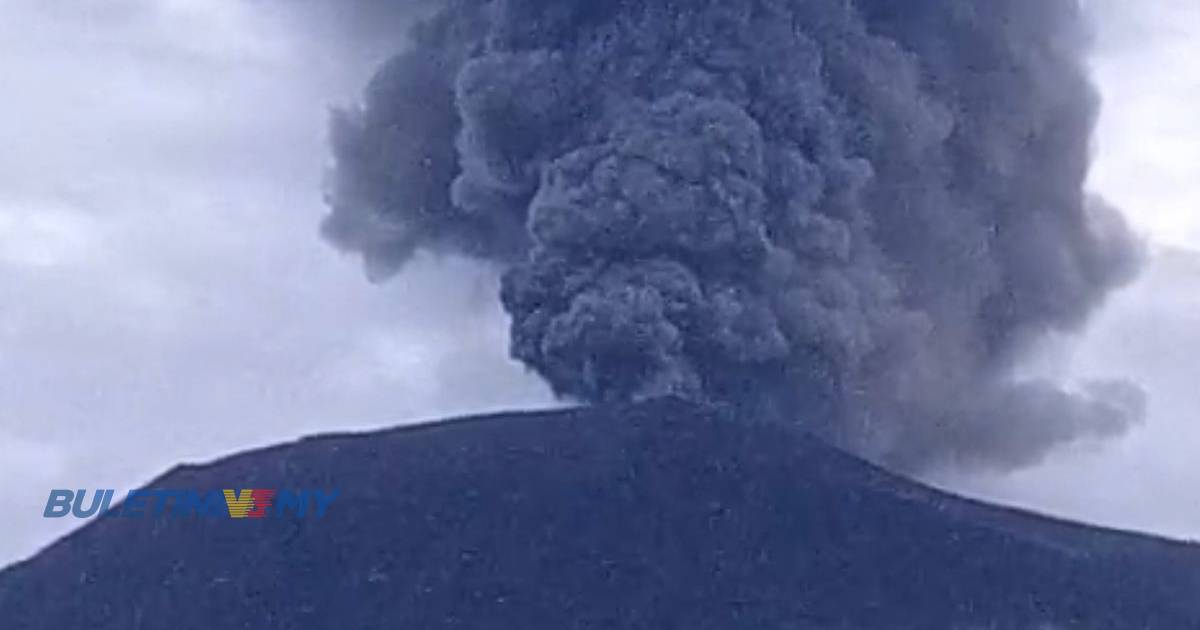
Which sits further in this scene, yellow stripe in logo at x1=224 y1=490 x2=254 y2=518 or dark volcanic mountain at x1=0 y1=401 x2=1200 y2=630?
yellow stripe in logo at x1=224 y1=490 x2=254 y2=518

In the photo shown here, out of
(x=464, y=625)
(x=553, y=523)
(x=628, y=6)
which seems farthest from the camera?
(x=628, y=6)

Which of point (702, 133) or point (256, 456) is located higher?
point (702, 133)

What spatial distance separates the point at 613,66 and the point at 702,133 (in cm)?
347

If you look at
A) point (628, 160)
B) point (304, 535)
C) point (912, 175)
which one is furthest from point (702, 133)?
point (304, 535)

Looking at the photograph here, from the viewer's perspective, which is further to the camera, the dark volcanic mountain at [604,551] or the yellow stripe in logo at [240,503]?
the yellow stripe in logo at [240,503]

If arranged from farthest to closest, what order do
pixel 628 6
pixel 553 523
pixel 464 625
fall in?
pixel 628 6, pixel 553 523, pixel 464 625

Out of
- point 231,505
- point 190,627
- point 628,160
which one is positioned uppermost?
point 628,160

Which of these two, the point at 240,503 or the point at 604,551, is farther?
the point at 240,503

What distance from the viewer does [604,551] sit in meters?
63.3

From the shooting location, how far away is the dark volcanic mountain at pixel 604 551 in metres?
60.9

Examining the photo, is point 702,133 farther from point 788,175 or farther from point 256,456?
point 256,456

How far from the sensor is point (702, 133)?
6656 centimetres

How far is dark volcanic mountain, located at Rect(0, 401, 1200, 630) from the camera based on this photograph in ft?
200

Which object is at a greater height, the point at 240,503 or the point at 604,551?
the point at 240,503
